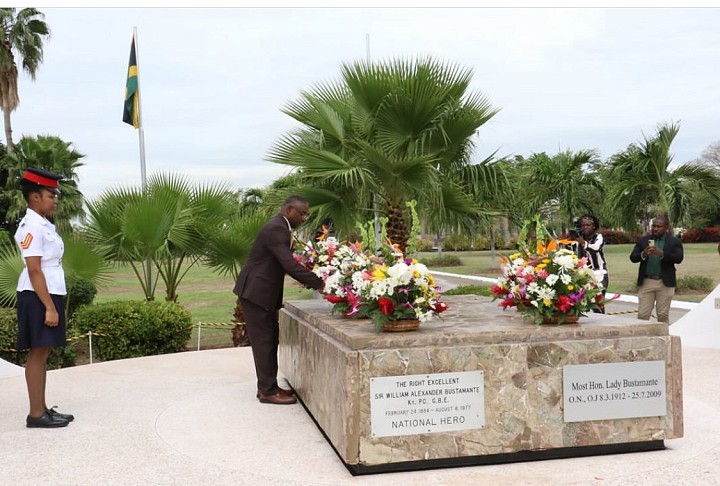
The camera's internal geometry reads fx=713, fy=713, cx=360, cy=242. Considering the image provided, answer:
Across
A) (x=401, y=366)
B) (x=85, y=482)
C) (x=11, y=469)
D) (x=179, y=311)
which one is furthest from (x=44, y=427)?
(x=179, y=311)

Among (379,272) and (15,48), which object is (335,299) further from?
(15,48)

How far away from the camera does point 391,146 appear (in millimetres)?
9844

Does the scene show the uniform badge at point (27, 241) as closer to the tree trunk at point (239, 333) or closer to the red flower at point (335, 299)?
the red flower at point (335, 299)

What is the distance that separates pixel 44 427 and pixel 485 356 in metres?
3.51

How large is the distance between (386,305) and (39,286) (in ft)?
8.89

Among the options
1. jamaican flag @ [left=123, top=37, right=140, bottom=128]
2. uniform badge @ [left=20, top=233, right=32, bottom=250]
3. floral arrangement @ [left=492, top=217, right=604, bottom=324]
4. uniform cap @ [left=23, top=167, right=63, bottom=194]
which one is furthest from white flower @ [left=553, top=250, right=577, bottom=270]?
jamaican flag @ [left=123, top=37, right=140, bottom=128]

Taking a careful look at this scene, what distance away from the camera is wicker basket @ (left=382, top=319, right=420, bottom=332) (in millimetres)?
→ 4473

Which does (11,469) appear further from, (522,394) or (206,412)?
(522,394)

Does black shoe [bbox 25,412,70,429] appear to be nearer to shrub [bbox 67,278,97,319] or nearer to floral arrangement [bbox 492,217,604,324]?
floral arrangement [bbox 492,217,604,324]

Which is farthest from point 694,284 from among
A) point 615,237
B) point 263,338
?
point 615,237

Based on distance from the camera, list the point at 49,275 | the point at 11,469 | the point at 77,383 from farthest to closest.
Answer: the point at 77,383
the point at 49,275
the point at 11,469

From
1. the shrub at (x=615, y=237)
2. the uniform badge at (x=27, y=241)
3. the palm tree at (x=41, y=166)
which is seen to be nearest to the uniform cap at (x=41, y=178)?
the uniform badge at (x=27, y=241)

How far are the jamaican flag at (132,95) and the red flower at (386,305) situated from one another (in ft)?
46.7

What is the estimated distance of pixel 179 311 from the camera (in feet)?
33.0
